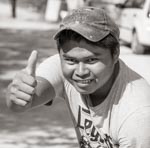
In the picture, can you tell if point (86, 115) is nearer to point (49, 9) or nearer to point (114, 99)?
point (114, 99)

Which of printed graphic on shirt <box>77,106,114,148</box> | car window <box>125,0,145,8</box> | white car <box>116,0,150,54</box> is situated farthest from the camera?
car window <box>125,0,145,8</box>

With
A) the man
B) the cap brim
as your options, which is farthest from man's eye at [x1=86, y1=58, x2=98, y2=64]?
the cap brim

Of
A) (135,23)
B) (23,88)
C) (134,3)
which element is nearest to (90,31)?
(23,88)

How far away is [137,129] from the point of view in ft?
8.55

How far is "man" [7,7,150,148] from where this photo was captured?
102 inches

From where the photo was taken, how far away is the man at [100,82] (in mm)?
2590

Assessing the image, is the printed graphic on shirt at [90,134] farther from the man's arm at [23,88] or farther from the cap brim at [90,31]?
the cap brim at [90,31]

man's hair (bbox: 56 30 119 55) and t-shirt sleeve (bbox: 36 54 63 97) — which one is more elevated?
man's hair (bbox: 56 30 119 55)

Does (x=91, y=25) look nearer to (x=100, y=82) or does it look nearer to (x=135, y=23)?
(x=100, y=82)

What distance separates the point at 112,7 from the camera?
716 inches

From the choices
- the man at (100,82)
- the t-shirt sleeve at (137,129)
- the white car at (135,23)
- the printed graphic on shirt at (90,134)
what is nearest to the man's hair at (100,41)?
the man at (100,82)

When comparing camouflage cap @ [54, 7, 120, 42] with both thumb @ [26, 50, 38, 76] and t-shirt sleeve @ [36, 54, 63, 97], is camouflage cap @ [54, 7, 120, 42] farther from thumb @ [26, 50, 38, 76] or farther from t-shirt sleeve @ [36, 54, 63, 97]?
t-shirt sleeve @ [36, 54, 63, 97]

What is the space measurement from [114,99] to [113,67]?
0.53 feet

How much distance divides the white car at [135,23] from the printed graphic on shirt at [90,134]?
8.68 meters
